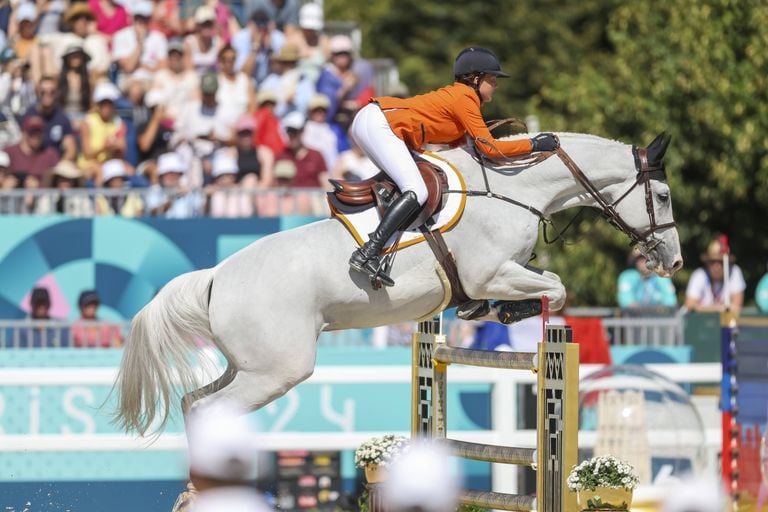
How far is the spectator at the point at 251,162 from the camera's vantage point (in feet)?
38.9

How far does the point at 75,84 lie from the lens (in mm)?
13086

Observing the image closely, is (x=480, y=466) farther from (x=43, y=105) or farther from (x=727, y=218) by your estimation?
(x=727, y=218)

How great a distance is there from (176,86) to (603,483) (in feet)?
27.4

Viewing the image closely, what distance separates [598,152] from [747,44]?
10328 mm

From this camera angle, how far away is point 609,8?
3058cm

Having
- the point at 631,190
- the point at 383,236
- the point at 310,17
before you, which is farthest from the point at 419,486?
the point at 310,17

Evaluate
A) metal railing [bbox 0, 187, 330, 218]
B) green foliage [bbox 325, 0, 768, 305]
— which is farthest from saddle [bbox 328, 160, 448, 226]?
green foliage [bbox 325, 0, 768, 305]

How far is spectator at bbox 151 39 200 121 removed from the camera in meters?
13.2

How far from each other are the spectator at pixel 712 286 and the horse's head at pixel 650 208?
17.7 feet

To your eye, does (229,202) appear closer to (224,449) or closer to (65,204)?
(65,204)

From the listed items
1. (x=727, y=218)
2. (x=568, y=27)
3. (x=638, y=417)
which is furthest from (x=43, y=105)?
(x=568, y=27)

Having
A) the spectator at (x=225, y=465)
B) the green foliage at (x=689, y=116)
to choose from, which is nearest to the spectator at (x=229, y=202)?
the green foliage at (x=689, y=116)

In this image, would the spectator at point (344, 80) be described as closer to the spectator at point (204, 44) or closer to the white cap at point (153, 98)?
the spectator at point (204, 44)

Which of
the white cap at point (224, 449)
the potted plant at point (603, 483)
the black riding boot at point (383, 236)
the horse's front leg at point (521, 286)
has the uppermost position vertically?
the black riding boot at point (383, 236)
